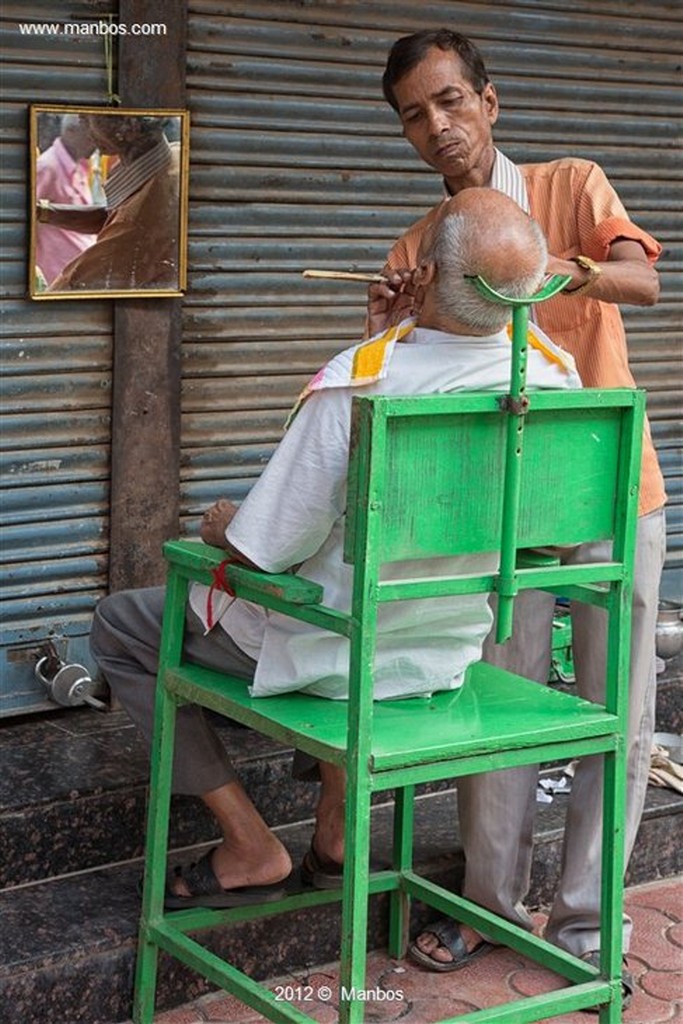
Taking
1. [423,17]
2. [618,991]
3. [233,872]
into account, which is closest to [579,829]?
[618,991]

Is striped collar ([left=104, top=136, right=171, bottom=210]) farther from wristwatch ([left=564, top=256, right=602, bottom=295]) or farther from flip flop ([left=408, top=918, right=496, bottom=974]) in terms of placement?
flip flop ([left=408, top=918, right=496, bottom=974])

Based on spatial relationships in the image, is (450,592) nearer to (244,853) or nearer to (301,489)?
(301,489)

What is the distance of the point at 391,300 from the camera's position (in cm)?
345

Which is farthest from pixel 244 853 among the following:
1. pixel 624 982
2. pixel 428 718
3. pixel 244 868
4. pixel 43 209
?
pixel 43 209

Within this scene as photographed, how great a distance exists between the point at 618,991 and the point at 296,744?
0.89 meters

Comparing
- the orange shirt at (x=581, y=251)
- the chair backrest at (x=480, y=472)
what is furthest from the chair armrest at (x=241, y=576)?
the orange shirt at (x=581, y=251)

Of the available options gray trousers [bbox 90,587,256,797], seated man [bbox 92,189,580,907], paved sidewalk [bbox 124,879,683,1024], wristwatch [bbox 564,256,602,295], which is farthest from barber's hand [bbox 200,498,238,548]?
paved sidewalk [bbox 124,879,683,1024]

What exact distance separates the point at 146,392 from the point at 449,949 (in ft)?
Answer: 5.67

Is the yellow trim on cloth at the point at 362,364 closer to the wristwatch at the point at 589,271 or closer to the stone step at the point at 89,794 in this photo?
the wristwatch at the point at 589,271

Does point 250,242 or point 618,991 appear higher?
point 250,242

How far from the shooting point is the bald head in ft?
10.5

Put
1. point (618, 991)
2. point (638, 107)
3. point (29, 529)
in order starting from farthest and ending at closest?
point (638, 107) < point (29, 529) < point (618, 991)

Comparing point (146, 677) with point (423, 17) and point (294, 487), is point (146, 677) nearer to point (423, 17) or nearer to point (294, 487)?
point (294, 487)

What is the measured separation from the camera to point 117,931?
3832mm
